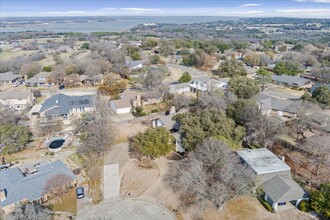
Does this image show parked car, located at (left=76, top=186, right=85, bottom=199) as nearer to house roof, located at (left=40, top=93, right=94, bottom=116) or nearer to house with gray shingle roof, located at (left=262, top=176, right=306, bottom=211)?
house with gray shingle roof, located at (left=262, top=176, right=306, bottom=211)

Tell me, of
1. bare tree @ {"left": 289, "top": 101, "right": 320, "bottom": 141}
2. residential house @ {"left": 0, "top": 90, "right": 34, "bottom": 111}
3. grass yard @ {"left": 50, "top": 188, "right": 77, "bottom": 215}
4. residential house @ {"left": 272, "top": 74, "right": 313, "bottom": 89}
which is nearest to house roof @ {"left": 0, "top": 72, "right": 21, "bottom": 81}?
residential house @ {"left": 0, "top": 90, "right": 34, "bottom": 111}

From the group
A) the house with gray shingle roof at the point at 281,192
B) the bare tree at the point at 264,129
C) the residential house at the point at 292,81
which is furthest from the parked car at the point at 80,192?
the residential house at the point at 292,81

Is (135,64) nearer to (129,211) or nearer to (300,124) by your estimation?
(300,124)

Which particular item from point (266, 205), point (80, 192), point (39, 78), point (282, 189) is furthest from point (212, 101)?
point (39, 78)

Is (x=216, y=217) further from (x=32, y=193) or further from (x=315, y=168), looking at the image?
(x=32, y=193)

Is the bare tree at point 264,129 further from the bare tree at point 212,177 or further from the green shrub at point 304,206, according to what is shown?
the green shrub at point 304,206
